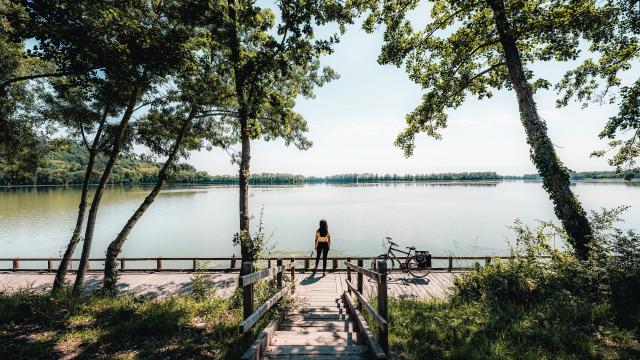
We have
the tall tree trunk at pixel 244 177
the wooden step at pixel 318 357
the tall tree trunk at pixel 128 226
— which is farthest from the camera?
the tall tree trunk at pixel 128 226

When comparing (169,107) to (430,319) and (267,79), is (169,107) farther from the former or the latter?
(430,319)

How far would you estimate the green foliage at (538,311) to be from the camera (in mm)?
4438

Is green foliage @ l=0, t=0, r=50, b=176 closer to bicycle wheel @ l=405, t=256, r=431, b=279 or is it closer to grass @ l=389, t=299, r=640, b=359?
grass @ l=389, t=299, r=640, b=359

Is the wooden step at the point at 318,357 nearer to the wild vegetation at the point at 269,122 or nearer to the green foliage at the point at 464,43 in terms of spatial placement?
the wild vegetation at the point at 269,122

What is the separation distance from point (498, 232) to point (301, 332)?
34199 mm

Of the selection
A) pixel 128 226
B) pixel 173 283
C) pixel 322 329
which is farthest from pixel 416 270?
pixel 128 226

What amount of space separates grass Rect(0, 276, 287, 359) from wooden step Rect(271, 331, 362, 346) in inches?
23.8

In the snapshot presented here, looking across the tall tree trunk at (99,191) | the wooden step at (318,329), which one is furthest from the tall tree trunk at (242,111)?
the tall tree trunk at (99,191)

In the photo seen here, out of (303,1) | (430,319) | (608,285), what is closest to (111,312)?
(430,319)

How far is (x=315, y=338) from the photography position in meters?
4.72

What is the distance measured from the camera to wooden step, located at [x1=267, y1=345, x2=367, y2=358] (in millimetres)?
4090

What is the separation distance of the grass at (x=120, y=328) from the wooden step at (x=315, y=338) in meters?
0.60

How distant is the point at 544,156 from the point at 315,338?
8.50 metres

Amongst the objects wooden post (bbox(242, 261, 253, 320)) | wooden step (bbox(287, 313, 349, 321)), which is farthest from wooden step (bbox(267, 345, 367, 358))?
wooden step (bbox(287, 313, 349, 321))
